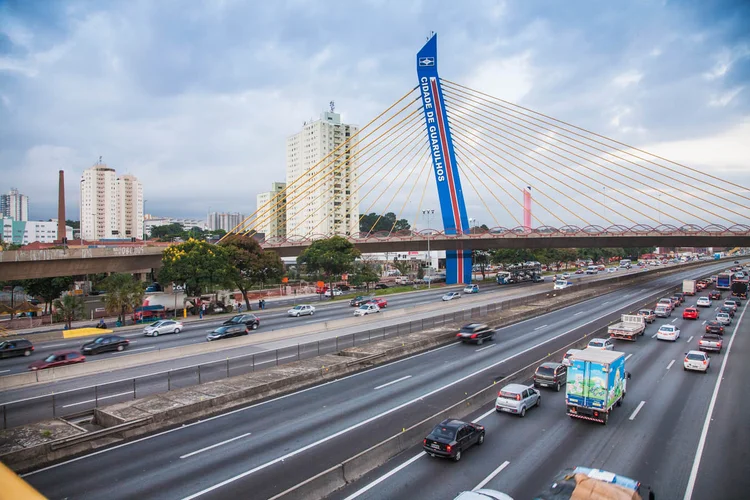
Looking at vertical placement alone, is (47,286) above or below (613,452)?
above

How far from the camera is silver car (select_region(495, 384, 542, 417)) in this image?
2206 centimetres

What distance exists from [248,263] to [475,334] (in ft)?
111

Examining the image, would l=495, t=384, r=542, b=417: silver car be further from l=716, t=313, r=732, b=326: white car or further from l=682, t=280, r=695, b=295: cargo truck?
l=682, t=280, r=695, b=295: cargo truck

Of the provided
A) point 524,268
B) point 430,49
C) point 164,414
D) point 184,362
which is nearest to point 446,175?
point 430,49

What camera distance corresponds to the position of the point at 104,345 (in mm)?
35812

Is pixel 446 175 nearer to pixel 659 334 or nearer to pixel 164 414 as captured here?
pixel 659 334

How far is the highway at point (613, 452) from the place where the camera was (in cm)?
1544

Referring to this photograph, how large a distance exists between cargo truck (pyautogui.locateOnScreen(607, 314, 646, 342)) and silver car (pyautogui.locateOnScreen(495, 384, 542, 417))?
20993 mm

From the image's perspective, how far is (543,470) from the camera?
54.2ft

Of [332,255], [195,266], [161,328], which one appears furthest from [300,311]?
[332,255]

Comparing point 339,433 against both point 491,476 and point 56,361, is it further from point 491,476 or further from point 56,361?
point 56,361

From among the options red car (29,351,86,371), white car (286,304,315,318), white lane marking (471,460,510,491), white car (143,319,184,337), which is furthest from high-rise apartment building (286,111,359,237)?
white lane marking (471,460,510,491)

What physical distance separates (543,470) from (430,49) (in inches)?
3290

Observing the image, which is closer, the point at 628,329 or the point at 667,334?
the point at 667,334
